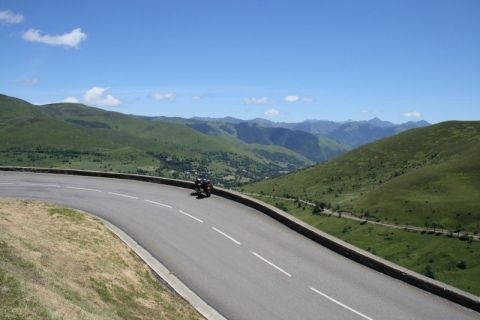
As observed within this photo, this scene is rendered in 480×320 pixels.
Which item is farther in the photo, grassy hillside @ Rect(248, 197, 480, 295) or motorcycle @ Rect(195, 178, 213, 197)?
grassy hillside @ Rect(248, 197, 480, 295)

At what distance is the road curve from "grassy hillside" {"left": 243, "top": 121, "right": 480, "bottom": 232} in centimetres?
9287

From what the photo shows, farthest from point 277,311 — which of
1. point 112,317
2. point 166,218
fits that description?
point 166,218

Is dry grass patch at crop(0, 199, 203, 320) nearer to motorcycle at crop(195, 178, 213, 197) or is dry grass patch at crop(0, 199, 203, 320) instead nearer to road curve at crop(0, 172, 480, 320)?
road curve at crop(0, 172, 480, 320)

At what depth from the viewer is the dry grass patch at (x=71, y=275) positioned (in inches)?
446

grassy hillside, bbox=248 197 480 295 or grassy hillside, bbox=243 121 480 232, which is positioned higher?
grassy hillside, bbox=243 121 480 232

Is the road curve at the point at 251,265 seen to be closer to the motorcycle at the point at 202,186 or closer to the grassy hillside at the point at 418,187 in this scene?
the motorcycle at the point at 202,186

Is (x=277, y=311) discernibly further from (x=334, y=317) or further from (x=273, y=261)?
(x=273, y=261)

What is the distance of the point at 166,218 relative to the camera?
2692cm

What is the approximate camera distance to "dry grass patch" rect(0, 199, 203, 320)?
11.3 meters

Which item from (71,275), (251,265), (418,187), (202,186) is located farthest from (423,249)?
(71,275)

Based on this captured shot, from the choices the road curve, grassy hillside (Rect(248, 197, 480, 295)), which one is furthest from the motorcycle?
grassy hillside (Rect(248, 197, 480, 295))

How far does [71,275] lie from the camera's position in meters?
15.1

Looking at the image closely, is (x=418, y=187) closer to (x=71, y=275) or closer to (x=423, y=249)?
(x=423, y=249)

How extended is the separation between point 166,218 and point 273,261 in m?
8.60
